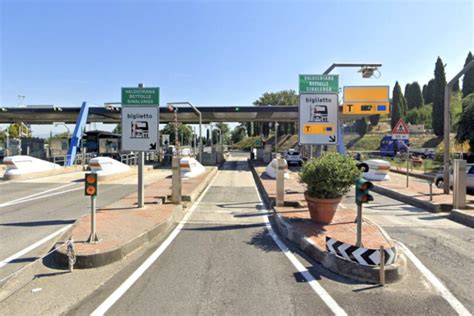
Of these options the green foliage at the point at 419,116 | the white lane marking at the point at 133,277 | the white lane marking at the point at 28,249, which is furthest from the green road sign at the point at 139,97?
the green foliage at the point at 419,116

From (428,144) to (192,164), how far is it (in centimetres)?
4548

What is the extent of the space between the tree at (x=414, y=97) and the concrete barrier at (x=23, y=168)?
77354mm

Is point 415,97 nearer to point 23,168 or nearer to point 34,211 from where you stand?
point 23,168

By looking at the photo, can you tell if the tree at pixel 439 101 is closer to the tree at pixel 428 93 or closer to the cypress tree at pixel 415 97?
the cypress tree at pixel 415 97

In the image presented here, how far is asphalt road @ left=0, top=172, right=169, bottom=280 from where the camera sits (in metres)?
6.39

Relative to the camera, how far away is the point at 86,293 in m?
4.44

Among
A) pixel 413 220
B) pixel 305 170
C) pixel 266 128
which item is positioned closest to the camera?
pixel 305 170

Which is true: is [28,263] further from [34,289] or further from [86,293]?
[86,293]

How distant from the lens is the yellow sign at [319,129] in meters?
10.6

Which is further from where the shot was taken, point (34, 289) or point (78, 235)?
point (78, 235)

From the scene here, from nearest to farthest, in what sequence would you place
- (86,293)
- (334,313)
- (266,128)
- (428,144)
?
(334,313)
(86,293)
(428,144)
(266,128)

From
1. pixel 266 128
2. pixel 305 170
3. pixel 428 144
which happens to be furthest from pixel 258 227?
pixel 266 128

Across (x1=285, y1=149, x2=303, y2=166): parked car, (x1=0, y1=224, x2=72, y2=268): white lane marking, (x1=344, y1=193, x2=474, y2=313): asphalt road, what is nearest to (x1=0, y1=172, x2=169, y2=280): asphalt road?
(x1=0, y1=224, x2=72, y2=268): white lane marking

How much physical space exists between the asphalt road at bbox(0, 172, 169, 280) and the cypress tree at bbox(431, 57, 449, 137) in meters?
51.0
